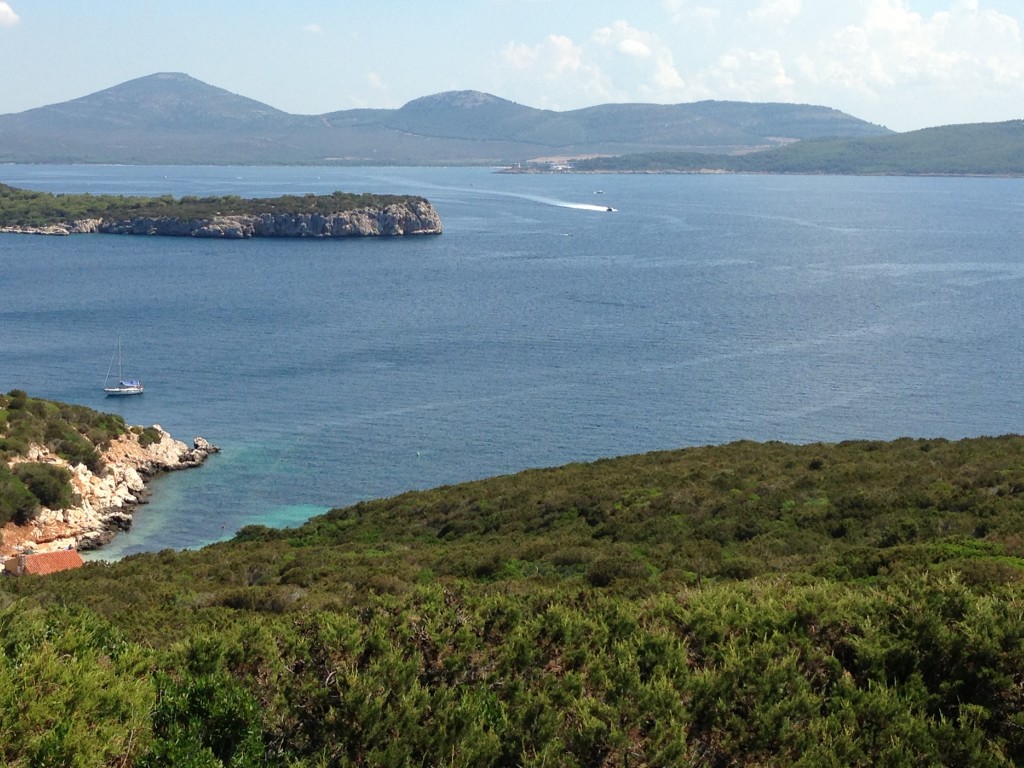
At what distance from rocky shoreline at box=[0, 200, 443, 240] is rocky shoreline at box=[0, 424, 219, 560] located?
91.9 metres

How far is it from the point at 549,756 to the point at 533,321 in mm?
64700

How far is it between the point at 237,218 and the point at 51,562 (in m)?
111

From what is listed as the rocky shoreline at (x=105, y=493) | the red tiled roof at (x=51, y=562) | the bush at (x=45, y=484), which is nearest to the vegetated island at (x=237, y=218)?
the rocky shoreline at (x=105, y=493)

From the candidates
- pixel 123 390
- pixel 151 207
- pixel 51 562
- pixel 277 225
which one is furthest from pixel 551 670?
pixel 151 207

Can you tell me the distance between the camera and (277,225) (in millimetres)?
136250

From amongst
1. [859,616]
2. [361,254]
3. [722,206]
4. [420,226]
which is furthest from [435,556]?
[722,206]

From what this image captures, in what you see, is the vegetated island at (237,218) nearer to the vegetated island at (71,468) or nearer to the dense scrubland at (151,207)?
the dense scrubland at (151,207)

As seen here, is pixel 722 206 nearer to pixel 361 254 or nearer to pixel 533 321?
pixel 361 254

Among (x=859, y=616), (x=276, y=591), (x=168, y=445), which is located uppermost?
(x=859, y=616)

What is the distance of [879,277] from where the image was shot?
95062mm

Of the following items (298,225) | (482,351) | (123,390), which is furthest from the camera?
(298,225)

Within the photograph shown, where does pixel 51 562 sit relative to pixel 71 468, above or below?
below

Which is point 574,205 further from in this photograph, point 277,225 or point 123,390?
point 123,390

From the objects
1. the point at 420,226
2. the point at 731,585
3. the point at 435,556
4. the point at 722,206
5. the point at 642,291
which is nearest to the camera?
the point at 731,585
